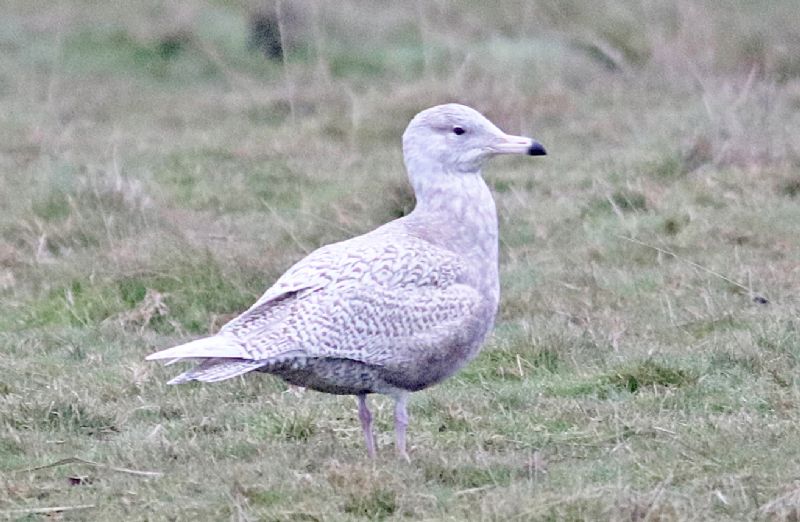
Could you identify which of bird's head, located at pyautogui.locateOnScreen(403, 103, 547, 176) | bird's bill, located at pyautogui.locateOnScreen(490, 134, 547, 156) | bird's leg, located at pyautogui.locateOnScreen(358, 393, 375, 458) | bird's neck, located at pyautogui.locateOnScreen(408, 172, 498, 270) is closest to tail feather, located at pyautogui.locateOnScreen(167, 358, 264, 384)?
bird's leg, located at pyautogui.locateOnScreen(358, 393, 375, 458)

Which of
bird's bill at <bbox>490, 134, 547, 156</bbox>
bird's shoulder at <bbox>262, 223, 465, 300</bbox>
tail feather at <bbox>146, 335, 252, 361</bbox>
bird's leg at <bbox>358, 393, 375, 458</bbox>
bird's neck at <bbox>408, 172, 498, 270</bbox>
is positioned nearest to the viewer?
tail feather at <bbox>146, 335, 252, 361</bbox>

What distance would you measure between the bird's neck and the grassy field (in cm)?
78

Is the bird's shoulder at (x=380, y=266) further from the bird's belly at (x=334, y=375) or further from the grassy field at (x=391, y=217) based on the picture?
the grassy field at (x=391, y=217)

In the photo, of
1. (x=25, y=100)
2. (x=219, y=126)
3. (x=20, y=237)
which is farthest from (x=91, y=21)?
(x=20, y=237)

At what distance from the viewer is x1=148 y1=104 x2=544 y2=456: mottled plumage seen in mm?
5727

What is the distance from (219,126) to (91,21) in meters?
4.72

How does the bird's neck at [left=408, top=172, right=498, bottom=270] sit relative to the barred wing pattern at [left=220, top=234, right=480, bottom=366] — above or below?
above

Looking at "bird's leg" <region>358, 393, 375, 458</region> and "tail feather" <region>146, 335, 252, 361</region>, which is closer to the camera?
"tail feather" <region>146, 335, 252, 361</region>

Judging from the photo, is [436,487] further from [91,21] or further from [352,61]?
[91,21]

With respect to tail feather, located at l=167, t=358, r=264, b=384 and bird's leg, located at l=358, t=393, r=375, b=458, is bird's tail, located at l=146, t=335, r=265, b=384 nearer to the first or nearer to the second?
tail feather, located at l=167, t=358, r=264, b=384

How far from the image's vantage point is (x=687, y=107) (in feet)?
47.9

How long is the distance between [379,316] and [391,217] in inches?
181

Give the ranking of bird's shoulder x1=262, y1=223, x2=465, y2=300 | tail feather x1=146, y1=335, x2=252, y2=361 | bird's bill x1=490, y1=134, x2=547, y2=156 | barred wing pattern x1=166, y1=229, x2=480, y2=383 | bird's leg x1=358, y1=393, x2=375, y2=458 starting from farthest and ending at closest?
bird's bill x1=490, y1=134, x2=547, y2=156 → bird's leg x1=358, y1=393, x2=375, y2=458 → bird's shoulder x1=262, y1=223, x2=465, y2=300 → barred wing pattern x1=166, y1=229, x2=480, y2=383 → tail feather x1=146, y1=335, x2=252, y2=361

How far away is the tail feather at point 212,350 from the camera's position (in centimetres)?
551
